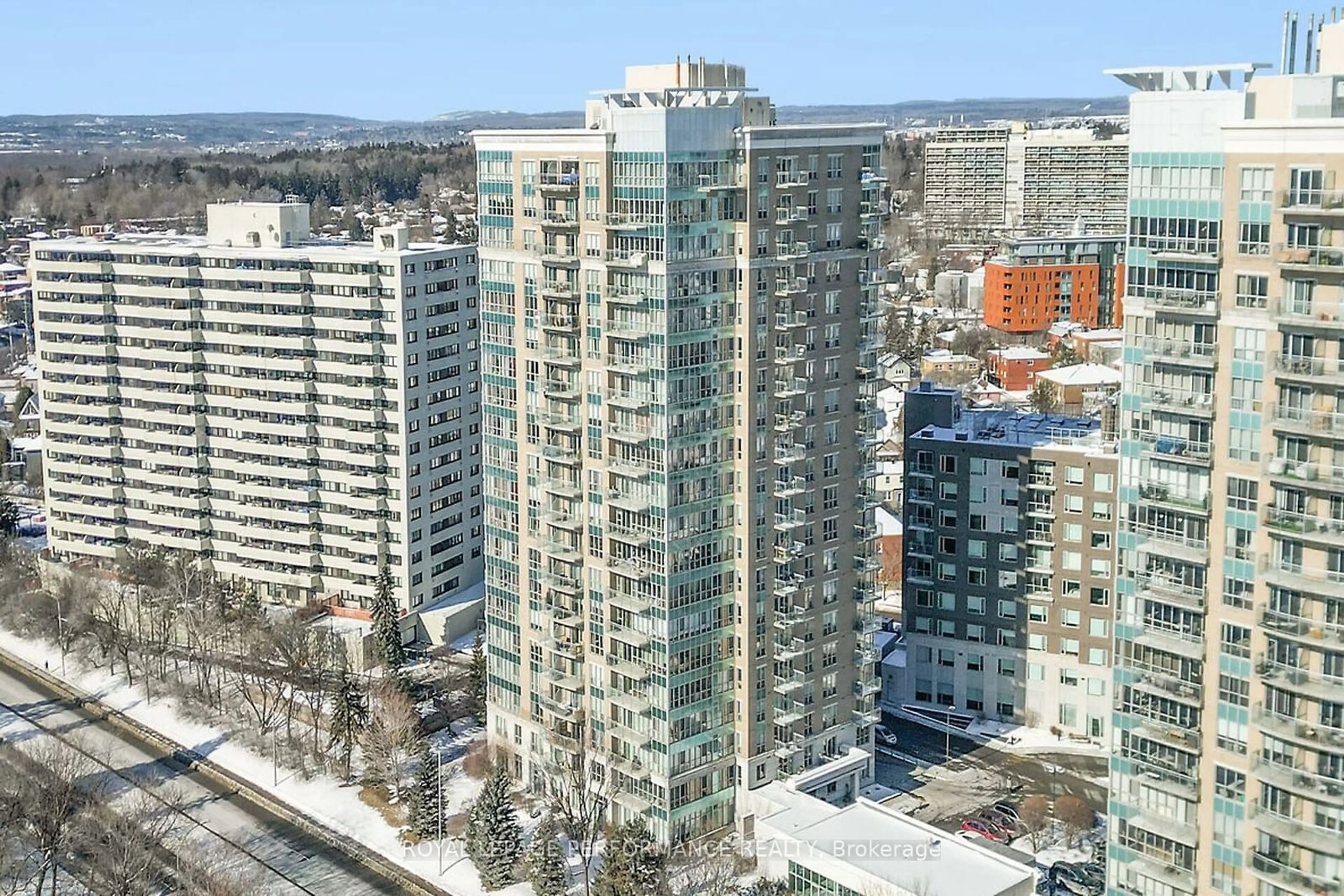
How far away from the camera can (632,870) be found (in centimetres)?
4772

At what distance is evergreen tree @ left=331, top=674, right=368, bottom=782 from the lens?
60.7 metres

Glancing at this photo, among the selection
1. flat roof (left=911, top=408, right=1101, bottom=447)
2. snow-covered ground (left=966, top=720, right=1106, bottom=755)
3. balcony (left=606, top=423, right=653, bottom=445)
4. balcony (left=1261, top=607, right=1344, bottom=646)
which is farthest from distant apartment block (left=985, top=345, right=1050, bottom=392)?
balcony (left=1261, top=607, right=1344, bottom=646)

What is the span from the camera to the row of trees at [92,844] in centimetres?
4994

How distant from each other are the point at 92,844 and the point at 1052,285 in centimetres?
11259

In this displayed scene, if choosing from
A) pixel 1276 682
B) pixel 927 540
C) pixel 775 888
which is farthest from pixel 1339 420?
pixel 927 540

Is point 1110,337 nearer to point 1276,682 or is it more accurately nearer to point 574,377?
point 574,377

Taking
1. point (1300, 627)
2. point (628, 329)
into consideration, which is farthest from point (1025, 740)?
point (1300, 627)

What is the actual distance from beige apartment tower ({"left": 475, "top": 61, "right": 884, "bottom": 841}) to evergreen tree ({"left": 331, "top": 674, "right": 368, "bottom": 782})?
8555 mm

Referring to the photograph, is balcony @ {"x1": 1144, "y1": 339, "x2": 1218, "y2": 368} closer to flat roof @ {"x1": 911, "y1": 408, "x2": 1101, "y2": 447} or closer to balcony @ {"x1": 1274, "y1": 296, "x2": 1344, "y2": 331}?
balcony @ {"x1": 1274, "y1": 296, "x2": 1344, "y2": 331}

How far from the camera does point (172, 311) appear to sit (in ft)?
257

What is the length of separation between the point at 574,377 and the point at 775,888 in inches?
752

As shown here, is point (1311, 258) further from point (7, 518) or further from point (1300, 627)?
point (7, 518)

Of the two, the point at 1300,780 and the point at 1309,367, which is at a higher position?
the point at 1309,367

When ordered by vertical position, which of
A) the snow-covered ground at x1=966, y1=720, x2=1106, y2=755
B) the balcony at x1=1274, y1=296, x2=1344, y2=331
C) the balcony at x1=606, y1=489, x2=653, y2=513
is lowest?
the snow-covered ground at x1=966, y1=720, x2=1106, y2=755
